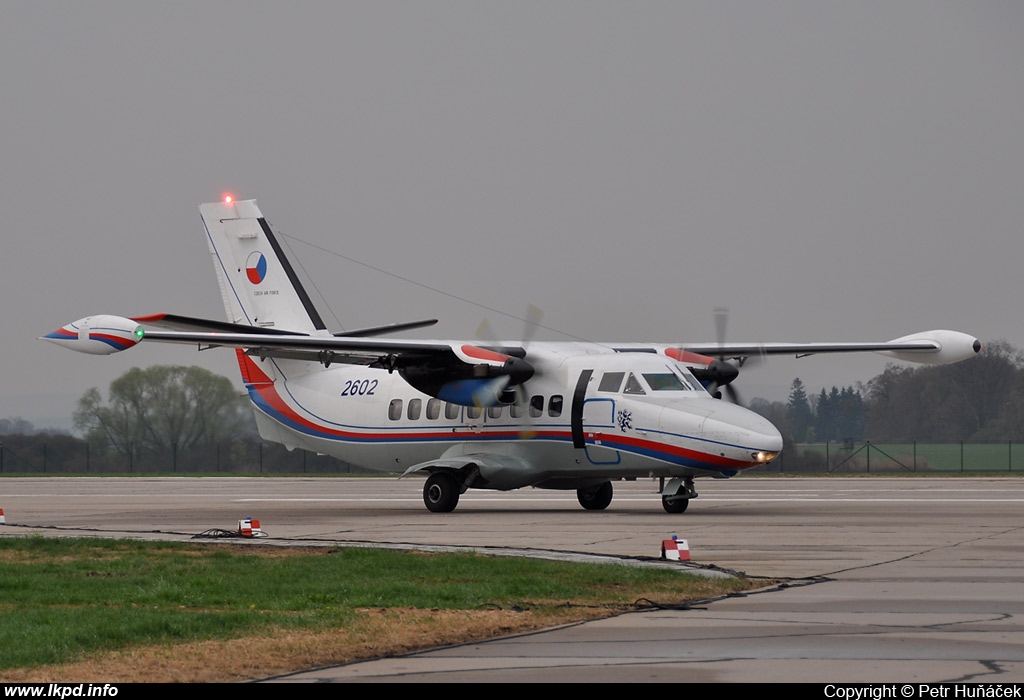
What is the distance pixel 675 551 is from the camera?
16.0 meters

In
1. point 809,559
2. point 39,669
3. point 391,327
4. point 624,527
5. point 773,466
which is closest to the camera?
point 39,669

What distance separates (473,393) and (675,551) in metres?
11.9

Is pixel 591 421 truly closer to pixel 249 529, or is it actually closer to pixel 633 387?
pixel 633 387

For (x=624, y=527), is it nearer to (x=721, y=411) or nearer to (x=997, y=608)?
(x=721, y=411)

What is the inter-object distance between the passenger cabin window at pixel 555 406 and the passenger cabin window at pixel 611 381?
0.99 m

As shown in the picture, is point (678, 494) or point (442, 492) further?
point (442, 492)

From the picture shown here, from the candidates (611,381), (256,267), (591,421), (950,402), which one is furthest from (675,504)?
(950,402)

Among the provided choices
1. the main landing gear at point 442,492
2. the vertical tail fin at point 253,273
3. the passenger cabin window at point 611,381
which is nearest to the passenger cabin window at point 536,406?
the passenger cabin window at point 611,381

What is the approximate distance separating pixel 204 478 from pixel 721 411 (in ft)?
112

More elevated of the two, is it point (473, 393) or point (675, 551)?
point (473, 393)

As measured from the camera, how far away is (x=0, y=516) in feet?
81.4

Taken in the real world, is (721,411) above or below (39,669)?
above

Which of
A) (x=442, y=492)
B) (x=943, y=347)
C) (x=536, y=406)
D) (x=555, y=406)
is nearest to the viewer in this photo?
(x=555, y=406)

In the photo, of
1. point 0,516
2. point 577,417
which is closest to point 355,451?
point 577,417
